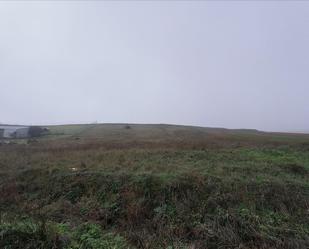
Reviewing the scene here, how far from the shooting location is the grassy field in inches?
299

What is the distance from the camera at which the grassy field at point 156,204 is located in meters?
7.59

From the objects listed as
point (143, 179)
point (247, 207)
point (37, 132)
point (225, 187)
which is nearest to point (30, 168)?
point (143, 179)

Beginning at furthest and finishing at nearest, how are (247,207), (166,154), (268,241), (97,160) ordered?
(166,154), (97,160), (247,207), (268,241)

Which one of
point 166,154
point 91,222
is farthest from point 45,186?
point 166,154

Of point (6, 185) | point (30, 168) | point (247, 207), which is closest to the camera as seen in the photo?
point (247, 207)

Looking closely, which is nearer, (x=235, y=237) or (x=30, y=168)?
(x=235, y=237)

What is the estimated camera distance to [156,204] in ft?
33.0

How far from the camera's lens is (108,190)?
1106 centimetres

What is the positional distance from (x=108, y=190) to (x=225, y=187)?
4.75 meters

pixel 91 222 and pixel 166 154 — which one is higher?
pixel 166 154

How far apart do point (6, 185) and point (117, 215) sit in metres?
6.08

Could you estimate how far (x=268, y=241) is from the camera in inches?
302

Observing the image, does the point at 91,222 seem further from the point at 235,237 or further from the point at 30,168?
the point at 30,168

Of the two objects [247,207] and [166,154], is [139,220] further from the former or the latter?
[166,154]
